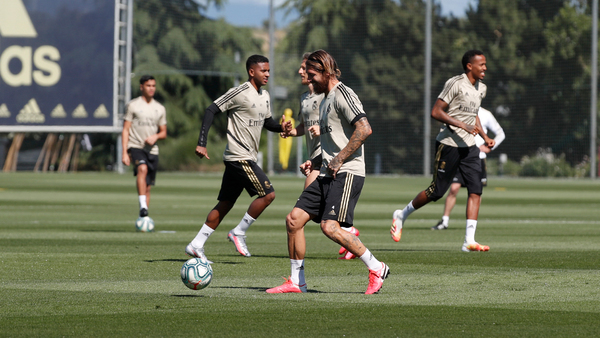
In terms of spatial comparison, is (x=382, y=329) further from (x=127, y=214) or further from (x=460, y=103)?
(x=127, y=214)

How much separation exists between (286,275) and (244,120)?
2268 millimetres

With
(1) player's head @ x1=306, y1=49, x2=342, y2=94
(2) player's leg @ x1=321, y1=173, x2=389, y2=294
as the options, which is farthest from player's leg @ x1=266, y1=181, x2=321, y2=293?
(1) player's head @ x1=306, y1=49, x2=342, y2=94

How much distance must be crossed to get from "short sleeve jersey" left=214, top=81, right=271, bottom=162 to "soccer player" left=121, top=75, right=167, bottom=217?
430cm

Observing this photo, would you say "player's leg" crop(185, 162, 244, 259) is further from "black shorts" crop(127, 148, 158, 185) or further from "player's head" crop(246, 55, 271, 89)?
"black shorts" crop(127, 148, 158, 185)

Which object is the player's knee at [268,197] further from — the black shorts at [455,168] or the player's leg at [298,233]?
the player's leg at [298,233]

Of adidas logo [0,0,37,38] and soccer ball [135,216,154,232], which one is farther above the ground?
adidas logo [0,0,37,38]

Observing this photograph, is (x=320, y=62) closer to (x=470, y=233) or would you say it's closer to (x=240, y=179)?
(x=240, y=179)

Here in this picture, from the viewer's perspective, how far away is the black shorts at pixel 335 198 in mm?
7188

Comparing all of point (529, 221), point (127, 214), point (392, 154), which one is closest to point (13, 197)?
point (127, 214)

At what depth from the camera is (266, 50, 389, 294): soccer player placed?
281 inches

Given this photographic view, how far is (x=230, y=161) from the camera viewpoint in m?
9.94

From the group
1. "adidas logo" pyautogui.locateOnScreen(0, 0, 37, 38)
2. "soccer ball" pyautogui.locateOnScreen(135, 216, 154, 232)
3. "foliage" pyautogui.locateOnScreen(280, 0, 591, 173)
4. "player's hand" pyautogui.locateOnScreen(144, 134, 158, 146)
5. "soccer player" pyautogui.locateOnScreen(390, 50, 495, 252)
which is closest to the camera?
"soccer player" pyautogui.locateOnScreen(390, 50, 495, 252)

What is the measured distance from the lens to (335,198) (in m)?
7.20

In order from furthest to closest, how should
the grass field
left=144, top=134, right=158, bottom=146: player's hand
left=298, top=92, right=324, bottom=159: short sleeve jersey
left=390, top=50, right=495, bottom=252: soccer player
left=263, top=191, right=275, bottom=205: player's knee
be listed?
left=144, top=134, right=158, bottom=146: player's hand
left=390, top=50, right=495, bottom=252: soccer player
left=298, top=92, right=324, bottom=159: short sleeve jersey
left=263, top=191, right=275, bottom=205: player's knee
the grass field
